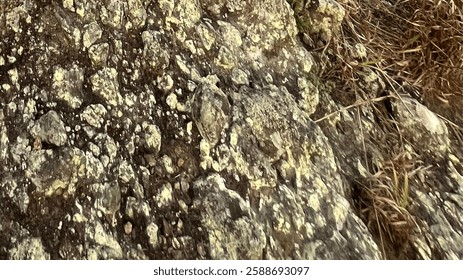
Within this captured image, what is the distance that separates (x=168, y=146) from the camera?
3.24 ft

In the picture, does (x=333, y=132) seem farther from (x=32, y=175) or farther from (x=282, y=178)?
(x=32, y=175)

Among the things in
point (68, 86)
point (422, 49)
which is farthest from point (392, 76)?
point (68, 86)

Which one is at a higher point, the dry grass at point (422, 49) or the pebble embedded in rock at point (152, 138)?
the dry grass at point (422, 49)

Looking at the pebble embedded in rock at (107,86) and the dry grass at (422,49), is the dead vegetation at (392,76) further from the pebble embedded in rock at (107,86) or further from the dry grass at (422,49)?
the pebble embedded in rock at (107,86)

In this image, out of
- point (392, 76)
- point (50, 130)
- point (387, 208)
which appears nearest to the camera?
point (50, 130)

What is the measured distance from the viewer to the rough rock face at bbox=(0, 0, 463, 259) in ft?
2.99

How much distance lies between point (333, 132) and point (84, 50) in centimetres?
56

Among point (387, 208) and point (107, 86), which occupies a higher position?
point (107, 86)

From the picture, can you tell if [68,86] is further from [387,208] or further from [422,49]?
[422,49]

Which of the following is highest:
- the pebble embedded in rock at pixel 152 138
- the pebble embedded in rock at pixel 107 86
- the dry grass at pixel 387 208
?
the pebble embedded in rock at pixel 107 86

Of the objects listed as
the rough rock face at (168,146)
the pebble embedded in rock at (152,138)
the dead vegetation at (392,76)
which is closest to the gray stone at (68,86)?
the rough rock face at (168,146)

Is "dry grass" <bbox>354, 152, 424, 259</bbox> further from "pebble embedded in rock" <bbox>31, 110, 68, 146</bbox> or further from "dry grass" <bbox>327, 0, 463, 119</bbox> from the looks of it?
"pebble embedded in rock" <bbox>31, 110, 68, 146</bbox>

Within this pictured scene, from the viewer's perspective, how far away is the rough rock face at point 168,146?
35.9 inches

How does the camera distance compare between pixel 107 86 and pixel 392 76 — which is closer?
pixel 107 86
